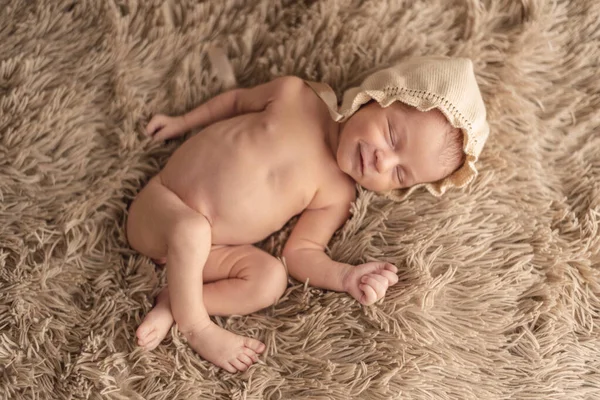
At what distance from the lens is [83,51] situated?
1.40m

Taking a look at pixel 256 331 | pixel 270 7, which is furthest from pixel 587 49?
pixel 256 331

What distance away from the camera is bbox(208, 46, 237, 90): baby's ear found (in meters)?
1.45

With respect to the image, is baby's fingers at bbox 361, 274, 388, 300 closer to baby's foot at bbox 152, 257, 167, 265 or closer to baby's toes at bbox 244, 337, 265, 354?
baby's toes at bbox 244, 337, 265, 354

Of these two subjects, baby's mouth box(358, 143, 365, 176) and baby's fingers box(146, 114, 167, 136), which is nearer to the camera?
baby's mouth box(358, 143, 365, 176)

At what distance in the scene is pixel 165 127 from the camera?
55.8 inches

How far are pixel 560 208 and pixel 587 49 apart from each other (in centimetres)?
39

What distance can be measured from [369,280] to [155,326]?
43 cm

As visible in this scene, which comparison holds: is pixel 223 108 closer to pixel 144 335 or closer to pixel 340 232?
pixel 340 232

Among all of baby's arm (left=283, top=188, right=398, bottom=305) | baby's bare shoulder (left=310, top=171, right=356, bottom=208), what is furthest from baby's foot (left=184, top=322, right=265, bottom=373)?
baby's bare shoulder (left=310, top=171, right=356, bottom=208)

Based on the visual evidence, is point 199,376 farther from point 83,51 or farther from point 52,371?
point 83,51

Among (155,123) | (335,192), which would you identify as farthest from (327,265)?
(155,123)

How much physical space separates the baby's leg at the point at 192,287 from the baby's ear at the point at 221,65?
1.15 ft

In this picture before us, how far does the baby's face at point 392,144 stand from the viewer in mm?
1274

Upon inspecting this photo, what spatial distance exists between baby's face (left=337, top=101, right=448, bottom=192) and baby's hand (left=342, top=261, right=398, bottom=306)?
0.18 meters
